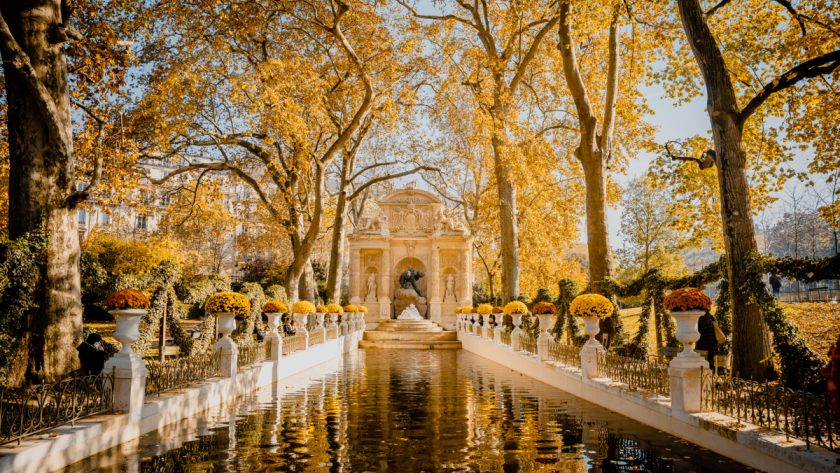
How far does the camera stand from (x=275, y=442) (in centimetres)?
754

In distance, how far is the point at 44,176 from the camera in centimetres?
990

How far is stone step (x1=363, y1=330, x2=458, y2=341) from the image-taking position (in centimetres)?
2897

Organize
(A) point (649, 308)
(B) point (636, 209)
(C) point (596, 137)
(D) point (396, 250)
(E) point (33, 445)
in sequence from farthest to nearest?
(B) point (636, 209) → (D) point (396, 250) → (C) point (596, 137) → (A) point (649, 308) → (E) point (33, 445)

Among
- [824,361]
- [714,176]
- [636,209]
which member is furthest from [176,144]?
[636,209]

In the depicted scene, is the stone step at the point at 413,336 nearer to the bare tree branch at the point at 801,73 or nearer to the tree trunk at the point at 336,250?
the tree trunk at the point at 336,250

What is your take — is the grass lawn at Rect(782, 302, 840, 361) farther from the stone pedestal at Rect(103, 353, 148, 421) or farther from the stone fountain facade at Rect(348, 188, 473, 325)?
the stone fountain facade at Rect(348, 188, 473, 325)

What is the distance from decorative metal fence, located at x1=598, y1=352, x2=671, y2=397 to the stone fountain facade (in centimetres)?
2596

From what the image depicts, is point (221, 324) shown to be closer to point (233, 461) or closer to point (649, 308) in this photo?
point (233, 461)

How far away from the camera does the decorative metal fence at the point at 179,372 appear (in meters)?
9.25

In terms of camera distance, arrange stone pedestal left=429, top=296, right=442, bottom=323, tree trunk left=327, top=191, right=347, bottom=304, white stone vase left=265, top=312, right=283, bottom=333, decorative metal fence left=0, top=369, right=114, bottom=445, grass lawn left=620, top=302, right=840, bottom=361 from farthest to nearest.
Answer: stone pedestal left=429, top=296, right=442, bottom=323 < tree trunk left=327, top=191, right=347, bottom=304 < white stone vase left=265, top=312, right=283, bottom=333 < grass lawn left=620, top=302, right=840, bottom=361 < decorative metal fence left=0, top=369, right=114, bottom=445

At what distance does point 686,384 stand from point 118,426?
24.2 ft

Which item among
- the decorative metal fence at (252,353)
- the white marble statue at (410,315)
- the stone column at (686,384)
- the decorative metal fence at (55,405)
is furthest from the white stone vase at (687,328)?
the white marble statue at (410,315)

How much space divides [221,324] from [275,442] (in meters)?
4.77

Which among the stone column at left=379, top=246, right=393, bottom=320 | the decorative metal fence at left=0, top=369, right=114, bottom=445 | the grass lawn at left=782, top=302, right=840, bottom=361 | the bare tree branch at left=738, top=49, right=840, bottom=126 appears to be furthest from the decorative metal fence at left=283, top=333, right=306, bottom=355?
the stone column at left=379, top=246, right=393, bottom=320
